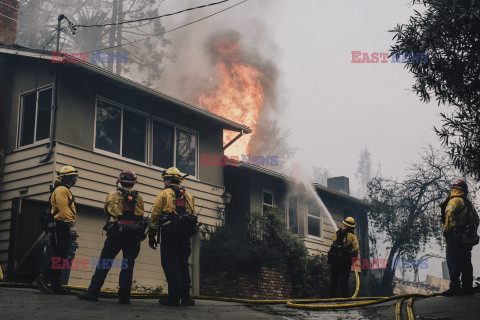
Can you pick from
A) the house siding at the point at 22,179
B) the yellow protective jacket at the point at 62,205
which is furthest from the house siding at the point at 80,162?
the yellow protective jacket at the point at 62,205

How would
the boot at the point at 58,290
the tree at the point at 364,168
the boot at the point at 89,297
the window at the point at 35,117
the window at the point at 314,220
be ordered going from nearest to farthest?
the boot at the point at 89,297 → the boot at the point at 58,290 → the window at the point at 35,117 → the window at the point at 314,220 → the tree at the point at 364,168

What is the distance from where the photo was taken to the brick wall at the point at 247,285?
562 inches

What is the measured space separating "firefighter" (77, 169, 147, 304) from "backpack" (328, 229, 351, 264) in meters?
5.08

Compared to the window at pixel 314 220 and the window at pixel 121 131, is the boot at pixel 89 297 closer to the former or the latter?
the window at pixel 121 131

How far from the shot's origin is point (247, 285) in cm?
1442

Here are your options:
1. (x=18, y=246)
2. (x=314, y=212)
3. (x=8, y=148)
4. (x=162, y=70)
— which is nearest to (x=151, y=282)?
(x=18, y=246)

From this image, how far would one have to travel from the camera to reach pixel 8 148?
1305 centimetres

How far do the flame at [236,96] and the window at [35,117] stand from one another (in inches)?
327

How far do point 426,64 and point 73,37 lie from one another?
27840 mm

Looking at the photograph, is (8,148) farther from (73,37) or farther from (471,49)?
(73,37)

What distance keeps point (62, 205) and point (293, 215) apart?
12.9 m

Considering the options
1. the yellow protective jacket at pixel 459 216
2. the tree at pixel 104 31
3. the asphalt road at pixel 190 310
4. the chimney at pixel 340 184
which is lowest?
the asphalt road at pixel 190 310

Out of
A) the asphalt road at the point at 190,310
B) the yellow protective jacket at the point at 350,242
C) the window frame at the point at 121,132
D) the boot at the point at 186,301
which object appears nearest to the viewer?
the asphalt road at the point at 190,310

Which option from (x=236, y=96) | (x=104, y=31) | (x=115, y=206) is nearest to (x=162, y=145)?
(x=115, y=206)
